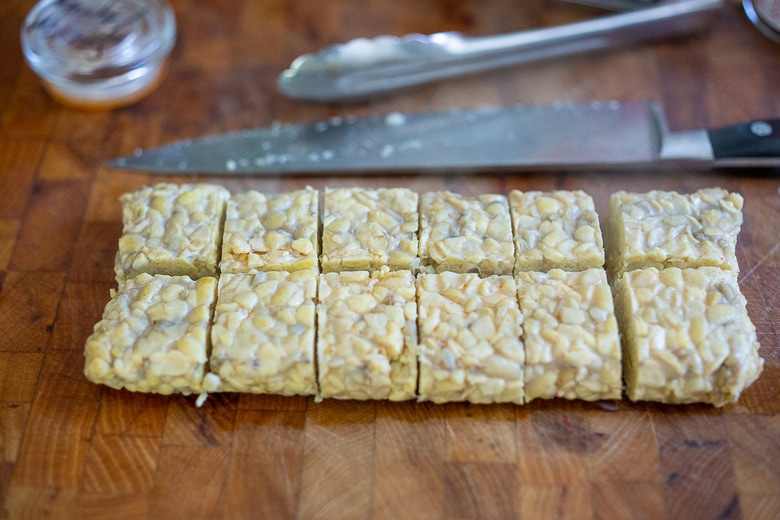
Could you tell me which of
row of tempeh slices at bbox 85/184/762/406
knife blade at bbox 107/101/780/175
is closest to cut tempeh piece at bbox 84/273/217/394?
row of tempeh slices at bbox 85/184/762/406

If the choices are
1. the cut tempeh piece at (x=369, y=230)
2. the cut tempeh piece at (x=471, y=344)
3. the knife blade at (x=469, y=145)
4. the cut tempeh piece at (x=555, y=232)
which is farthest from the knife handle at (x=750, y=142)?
the cut tempeh piece at (x=369, y=230)

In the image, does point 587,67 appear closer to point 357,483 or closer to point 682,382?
point 682,382

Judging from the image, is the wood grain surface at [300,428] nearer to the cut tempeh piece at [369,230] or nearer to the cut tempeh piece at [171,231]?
the cut tempeh piece at [171,231]

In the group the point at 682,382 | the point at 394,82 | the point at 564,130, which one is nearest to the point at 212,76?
the point at 394,82

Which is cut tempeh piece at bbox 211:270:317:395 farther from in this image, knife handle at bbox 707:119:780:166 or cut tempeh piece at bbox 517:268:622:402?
knife handle at bbox 707:119:780:166

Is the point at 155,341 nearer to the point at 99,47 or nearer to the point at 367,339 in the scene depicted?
the point at 367,339
